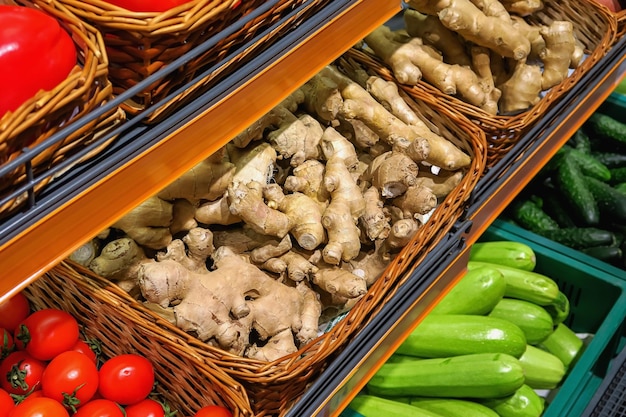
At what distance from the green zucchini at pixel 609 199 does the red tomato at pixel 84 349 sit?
1781mm

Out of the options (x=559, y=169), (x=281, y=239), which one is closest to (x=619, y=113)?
(x=559, y=169)

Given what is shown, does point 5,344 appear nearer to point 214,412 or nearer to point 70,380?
point 70,380

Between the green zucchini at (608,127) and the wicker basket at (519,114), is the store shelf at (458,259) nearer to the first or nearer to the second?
the wicker basket at (519,114)

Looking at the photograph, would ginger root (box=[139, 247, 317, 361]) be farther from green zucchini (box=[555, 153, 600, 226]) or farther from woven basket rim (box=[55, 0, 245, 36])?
green zucchini (box=[555, 153, 600, 226])

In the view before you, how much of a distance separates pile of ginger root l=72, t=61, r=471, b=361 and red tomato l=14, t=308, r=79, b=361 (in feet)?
0.33

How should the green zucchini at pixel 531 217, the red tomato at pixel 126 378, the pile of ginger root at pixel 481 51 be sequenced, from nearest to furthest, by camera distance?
1. the red tomato at pixel 126 378
2. the pile of ginger root at pixel 481 51
3. the green zucchini at pixel 531 217

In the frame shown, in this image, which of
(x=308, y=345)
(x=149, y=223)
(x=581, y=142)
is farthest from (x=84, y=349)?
(x=581, y=142)

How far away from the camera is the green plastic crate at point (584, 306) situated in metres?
1.82

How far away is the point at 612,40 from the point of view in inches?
73.1

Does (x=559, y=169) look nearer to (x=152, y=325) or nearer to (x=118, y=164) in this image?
(x=152, y=325)

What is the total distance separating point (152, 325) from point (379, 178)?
1.93 feet

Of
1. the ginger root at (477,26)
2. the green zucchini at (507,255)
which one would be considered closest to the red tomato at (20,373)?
the ginger root at (477,26)

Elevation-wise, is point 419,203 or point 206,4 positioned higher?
point 206,4

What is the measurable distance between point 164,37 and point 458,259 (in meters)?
0.84
